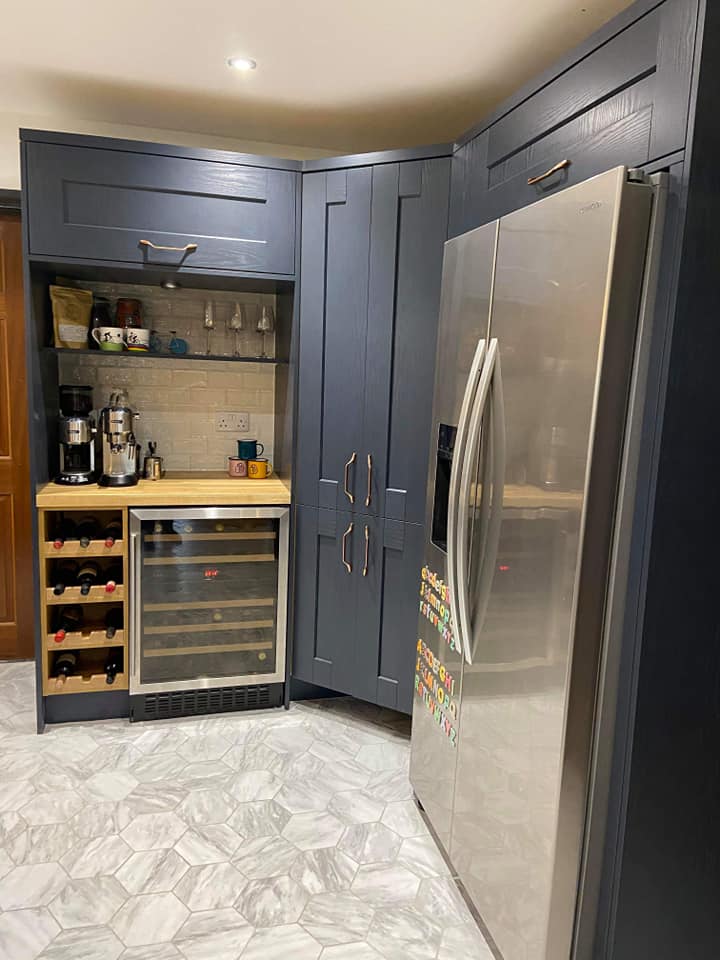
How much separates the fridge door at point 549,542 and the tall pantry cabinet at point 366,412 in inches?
33.7

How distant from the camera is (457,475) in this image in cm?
181

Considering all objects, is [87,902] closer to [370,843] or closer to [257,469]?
[370,843]

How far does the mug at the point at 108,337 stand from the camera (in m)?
2.86

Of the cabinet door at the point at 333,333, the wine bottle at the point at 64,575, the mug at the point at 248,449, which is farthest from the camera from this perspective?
the mug at the point at 248,449

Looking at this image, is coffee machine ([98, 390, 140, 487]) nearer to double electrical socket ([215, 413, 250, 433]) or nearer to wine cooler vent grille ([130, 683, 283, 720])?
double electrical socket ([215, 413, 250, 433])

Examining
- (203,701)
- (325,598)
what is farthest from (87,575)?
(325,598)

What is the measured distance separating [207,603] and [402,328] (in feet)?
4.57

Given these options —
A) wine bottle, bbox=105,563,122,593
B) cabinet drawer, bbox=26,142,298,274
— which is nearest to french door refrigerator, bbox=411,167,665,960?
cabinet drawer, bbox=26,142,298,274

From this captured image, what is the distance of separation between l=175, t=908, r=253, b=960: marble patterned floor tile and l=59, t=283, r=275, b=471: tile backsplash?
6.37 ft

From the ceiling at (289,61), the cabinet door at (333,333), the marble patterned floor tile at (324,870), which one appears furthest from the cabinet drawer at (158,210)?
the marble patterned floor tile at (324,870)

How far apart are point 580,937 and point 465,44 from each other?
8.18 feet

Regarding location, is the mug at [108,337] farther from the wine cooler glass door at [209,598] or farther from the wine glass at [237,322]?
the wine cooler glass door at [209,598]

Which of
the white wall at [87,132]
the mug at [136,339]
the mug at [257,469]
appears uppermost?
the white wall at [87,132]

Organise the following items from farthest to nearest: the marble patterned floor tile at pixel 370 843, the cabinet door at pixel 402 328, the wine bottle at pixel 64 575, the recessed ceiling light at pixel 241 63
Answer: the wine bottle at pixel 64 575, the cabinet door at pixel 402 328, the recessed ceiling light at pixel 241 63, the marble patterned floor tile at pixel 370 843
